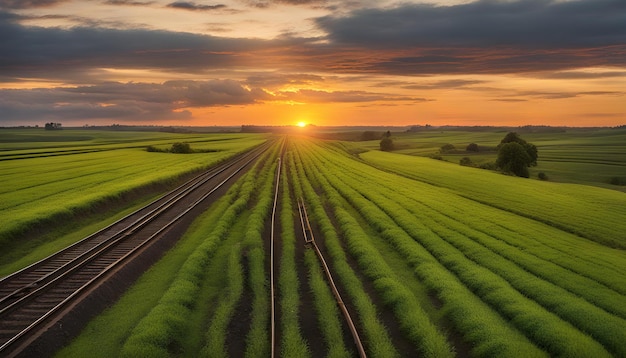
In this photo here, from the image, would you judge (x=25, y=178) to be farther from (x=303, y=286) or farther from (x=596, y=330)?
(x=596, y=330)

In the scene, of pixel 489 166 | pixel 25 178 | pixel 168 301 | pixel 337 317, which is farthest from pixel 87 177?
pixel 489 166

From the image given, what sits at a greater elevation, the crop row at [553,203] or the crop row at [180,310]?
the crop row at [180,310]

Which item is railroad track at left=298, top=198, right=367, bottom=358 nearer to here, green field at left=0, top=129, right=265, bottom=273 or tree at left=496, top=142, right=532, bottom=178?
green field at left=0, top=129, right=265, bottom=273

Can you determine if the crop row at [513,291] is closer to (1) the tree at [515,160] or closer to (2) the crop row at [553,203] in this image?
(2) the crop row at [553,203]

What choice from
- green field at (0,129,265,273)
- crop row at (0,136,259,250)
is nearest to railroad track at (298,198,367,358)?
green field at (0,129,265,273)

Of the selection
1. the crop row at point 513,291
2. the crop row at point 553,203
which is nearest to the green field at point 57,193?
the crop row at point 513,291

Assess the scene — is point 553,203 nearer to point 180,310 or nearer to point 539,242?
point 539,242
